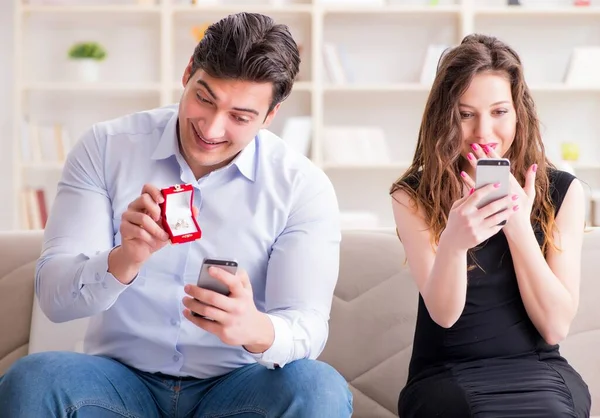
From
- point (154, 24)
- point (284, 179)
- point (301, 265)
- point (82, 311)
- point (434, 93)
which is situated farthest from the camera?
point (154, 24)

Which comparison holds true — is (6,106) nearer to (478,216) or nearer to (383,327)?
(383,327)

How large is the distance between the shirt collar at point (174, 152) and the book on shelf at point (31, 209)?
3.20 m

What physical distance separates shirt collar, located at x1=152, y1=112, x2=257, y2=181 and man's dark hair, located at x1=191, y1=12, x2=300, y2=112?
0.35 ft

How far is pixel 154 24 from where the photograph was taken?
4910 mm

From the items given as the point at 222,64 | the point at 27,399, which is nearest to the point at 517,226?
the point at 222,64

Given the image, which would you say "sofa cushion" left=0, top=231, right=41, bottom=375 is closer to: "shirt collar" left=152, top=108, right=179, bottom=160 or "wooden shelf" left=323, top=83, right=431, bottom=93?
"shirt collar" left=152, top=108, right=179, bottom=160

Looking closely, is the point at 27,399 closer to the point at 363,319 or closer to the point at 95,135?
the point at 95,135

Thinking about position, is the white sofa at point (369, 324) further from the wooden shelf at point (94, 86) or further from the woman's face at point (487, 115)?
the wooden shelf at point (94, 86)

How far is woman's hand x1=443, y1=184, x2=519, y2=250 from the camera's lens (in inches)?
62.8

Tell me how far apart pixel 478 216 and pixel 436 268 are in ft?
0.55

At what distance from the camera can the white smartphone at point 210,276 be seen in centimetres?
132

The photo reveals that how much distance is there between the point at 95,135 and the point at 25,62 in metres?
3.47

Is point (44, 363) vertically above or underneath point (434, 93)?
underneath

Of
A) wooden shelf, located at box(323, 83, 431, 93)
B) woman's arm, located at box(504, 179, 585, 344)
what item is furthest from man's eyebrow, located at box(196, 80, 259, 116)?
wooden shelf, located at box(323, 83, 431, 93)
